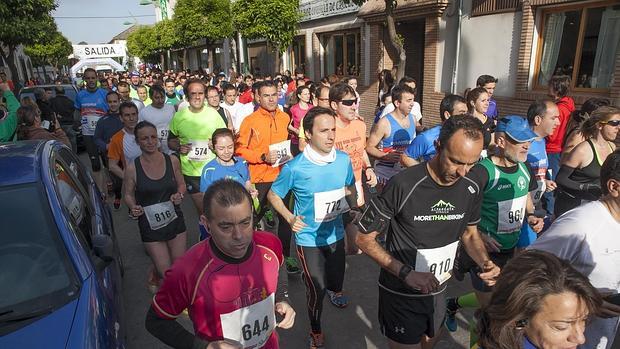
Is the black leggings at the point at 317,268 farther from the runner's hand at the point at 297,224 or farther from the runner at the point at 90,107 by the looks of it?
the runner at the point at 90,107

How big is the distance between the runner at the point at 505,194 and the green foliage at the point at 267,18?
11733 mm

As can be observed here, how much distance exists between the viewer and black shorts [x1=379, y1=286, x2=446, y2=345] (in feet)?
8.34

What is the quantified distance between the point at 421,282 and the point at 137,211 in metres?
2.63

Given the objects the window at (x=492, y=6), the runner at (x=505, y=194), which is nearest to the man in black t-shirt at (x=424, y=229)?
the runner at (x=505, y=194)

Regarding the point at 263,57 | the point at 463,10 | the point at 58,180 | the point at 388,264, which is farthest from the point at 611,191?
the point at 263,57

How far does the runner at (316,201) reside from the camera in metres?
3.35

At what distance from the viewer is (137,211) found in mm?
3791

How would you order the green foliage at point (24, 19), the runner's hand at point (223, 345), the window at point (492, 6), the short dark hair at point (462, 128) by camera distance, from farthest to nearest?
the green foliage at point (24, 19)
the window at point (492, 6)
the short dark hair at point (462, 128)
the runner's hand at point (223, 345)

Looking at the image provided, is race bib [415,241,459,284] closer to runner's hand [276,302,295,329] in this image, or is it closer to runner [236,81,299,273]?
runner's hand [276,302,295,329]

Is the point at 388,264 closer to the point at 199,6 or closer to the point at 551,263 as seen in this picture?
the point at 551,263

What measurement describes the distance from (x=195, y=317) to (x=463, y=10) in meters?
10.7

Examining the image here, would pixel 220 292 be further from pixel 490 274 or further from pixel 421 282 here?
pixel 490 274

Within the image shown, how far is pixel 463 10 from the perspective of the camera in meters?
10.6

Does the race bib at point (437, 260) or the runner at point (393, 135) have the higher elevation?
the runner at point (393, 135)
